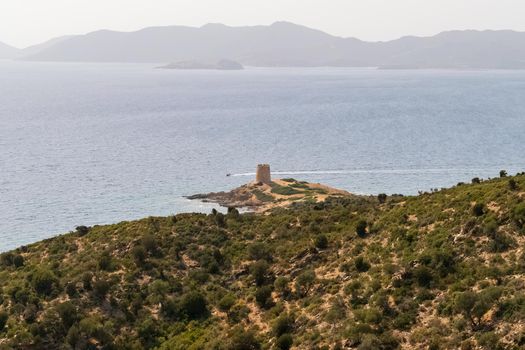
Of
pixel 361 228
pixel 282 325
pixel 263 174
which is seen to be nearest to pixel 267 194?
pixel 263 174

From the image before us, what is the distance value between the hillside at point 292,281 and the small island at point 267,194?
3950 cm

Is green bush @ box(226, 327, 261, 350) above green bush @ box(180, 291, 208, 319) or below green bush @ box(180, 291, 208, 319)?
above

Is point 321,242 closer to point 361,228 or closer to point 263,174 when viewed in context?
point 361,228

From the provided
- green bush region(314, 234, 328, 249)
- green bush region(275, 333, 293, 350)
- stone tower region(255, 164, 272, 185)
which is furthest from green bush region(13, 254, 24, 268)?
stone tower region(255, 164, 272, 185)

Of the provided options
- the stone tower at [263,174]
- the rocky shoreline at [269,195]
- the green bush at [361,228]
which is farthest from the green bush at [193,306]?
the stone tower at [263,174]

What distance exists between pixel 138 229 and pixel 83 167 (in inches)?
3434

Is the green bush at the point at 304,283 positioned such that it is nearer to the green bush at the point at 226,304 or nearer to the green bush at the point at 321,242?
the green bush at the point at 226,304

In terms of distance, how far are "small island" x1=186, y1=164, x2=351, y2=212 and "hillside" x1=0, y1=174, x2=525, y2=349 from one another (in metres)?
39.5

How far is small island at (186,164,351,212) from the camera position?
285 ft

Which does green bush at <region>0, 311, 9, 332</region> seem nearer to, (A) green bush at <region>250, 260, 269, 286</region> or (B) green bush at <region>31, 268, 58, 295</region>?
(B) green bush at <region>31, 268, 58, 295</region>

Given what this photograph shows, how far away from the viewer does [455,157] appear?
140m

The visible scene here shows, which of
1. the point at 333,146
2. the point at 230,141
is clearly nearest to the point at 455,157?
the point at 333,146

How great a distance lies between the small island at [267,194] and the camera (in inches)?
3420

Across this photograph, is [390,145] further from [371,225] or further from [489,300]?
[489,300]
